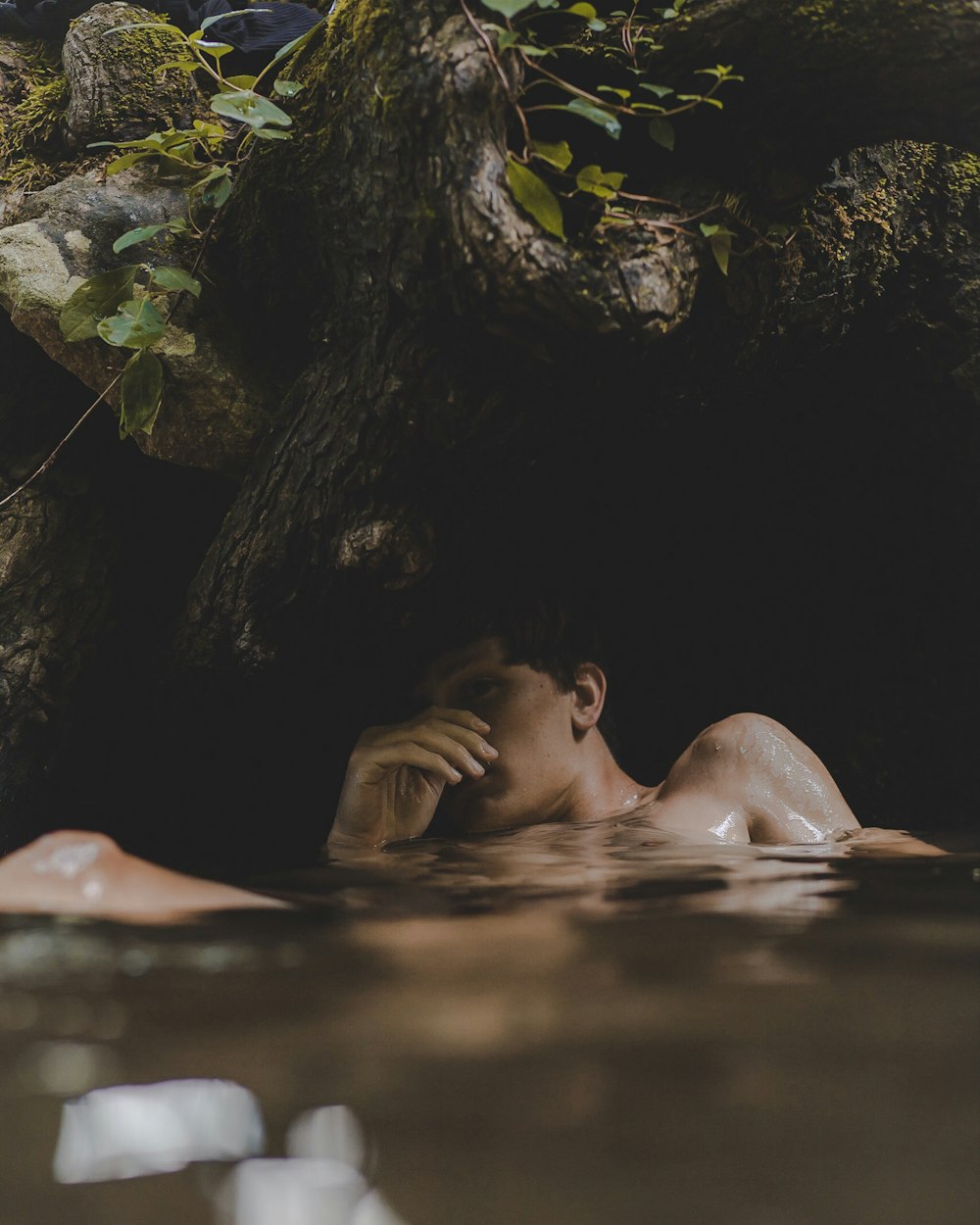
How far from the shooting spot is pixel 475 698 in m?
2.92

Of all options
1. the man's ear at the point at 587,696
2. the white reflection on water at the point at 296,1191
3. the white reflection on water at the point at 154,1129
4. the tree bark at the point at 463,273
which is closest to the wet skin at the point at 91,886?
the white reflection on water at the point at 154,1129

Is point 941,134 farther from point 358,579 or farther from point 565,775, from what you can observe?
point 565,775

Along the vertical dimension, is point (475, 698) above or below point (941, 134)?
below

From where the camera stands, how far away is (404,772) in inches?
107

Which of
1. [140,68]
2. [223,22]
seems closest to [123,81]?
[140,68]

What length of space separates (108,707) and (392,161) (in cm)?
A: 173

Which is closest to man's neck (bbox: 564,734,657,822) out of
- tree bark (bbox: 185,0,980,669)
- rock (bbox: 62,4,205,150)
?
tree bark (bbox: 185,0,980,669)

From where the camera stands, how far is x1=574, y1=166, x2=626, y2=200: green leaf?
5.92 ft

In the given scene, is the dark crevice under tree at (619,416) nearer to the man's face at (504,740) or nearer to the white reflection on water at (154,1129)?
the man's face at (504,740)

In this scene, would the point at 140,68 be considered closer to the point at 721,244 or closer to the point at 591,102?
the point at 591,102

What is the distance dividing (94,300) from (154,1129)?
2132 mm

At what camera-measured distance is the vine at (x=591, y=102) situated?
1.75 meters

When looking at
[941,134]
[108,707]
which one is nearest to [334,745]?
[108,707]

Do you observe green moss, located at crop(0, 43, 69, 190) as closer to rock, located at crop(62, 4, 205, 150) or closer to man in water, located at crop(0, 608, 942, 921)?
rock, located at crop(62, 4, 205, 150)
